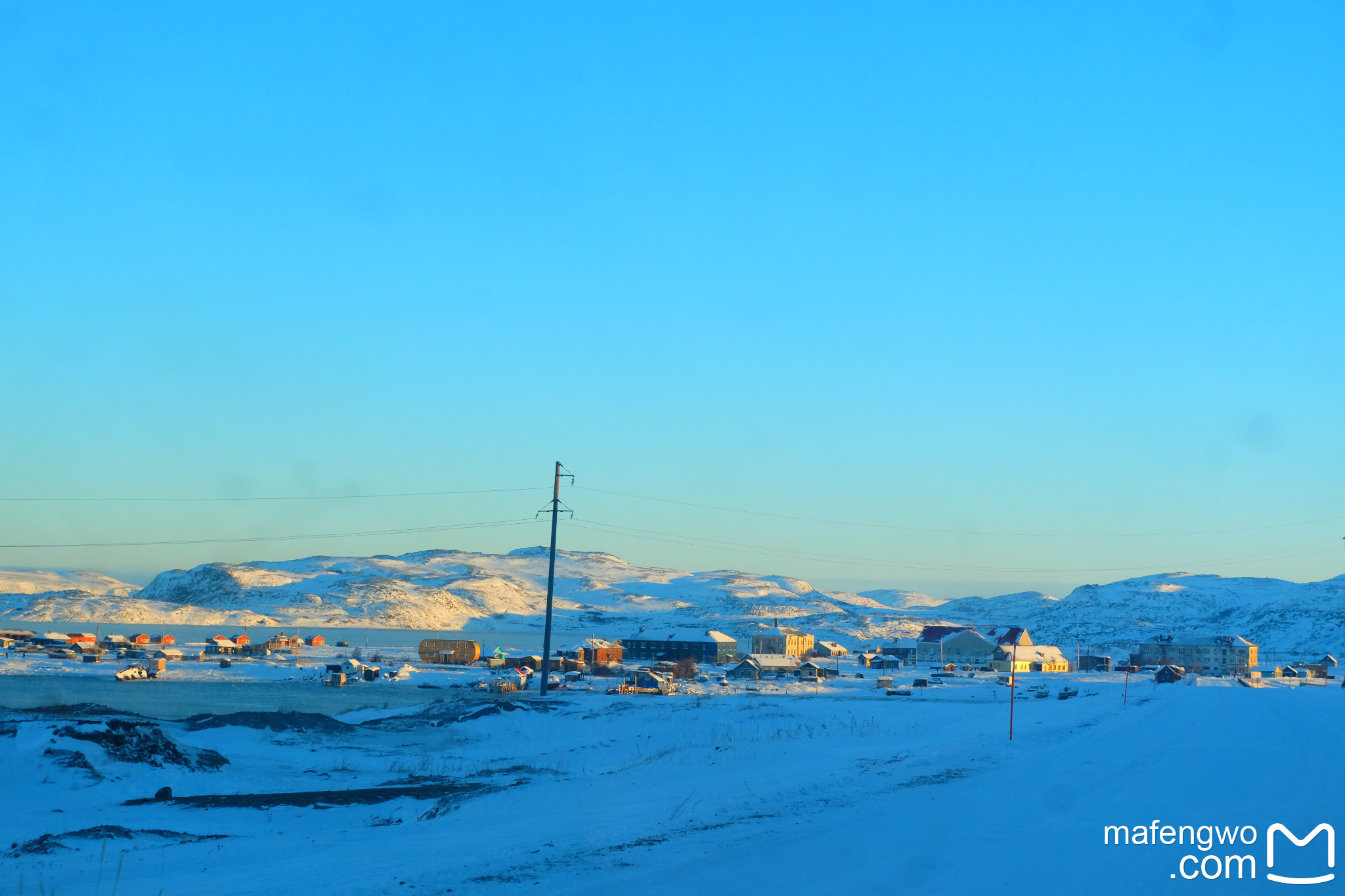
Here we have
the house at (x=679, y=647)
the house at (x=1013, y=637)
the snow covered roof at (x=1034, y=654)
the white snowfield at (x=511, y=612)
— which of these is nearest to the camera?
the snow covered roof at (x=1034, y=654)

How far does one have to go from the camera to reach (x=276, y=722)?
31.6 metres

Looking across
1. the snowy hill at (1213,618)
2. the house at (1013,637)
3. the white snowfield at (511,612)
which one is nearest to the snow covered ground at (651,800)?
the house at (1013,637)

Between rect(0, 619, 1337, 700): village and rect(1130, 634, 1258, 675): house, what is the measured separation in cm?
14

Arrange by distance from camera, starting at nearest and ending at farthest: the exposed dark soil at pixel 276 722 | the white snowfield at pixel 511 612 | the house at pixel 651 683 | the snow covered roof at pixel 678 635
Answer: the exposed dark soil at pixel 276 722, the house at pixel 651 683, the snow covered roof at pixel 678 635, the white snowfield at pixel 511 612

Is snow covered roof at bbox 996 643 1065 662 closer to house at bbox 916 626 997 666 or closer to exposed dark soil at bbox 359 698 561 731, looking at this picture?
house at bbox 916 626 997 666

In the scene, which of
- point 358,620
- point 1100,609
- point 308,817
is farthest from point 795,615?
point 308,817

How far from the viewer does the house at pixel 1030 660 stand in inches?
3253

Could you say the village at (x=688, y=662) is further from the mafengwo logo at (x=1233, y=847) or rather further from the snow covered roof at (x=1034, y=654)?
the mafengwo logo at (x=1233, y=847)

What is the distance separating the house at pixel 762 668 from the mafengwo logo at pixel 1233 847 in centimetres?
5345

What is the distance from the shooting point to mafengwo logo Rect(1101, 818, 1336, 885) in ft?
38.9

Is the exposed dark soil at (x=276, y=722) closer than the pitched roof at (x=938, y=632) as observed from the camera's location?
Yes

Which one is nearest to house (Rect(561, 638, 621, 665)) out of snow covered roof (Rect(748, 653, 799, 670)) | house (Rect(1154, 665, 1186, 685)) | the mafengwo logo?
snow covered roof (Rect(748, 653, 799, 670))

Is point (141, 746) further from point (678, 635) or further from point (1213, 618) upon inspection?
point (1213, 618)

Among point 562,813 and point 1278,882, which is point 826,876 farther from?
point 562,813
